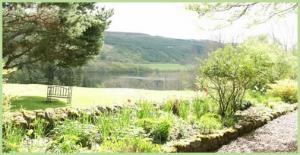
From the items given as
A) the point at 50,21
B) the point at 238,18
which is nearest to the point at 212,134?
the point at 238,18

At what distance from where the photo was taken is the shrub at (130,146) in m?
6.51

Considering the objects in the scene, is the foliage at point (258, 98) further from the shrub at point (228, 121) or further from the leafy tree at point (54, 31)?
the leafy tree at point (54, 31)

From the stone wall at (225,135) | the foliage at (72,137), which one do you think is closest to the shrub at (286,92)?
the stone wall at (225,135)

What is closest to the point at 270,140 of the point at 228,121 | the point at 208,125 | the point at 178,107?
the point at 228,121

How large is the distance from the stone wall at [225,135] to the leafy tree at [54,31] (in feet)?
21.4

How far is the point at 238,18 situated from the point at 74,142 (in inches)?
195

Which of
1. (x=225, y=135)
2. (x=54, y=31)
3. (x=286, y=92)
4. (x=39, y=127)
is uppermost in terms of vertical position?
(x=54, y=31)

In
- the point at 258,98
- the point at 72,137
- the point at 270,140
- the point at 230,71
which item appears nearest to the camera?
the point at 72,137

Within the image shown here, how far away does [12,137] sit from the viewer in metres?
6.40

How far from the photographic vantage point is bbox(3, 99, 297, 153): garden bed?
21.5 feet

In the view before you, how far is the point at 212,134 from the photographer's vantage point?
813cm

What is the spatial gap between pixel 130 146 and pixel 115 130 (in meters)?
0.83

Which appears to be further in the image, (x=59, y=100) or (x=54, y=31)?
(x=59, y=100)

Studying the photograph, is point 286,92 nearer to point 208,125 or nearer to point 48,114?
point 208,125
